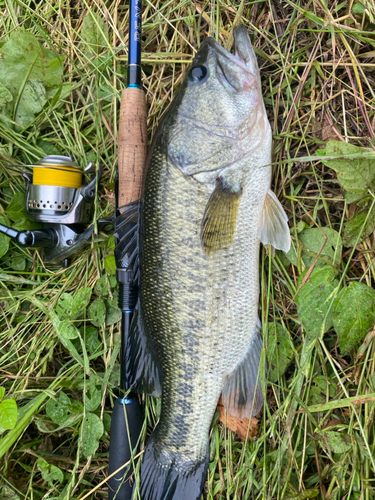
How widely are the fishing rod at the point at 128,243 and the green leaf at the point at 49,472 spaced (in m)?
0.33

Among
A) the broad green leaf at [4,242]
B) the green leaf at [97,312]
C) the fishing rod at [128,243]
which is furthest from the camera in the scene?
the broad green leaf at [4,242]

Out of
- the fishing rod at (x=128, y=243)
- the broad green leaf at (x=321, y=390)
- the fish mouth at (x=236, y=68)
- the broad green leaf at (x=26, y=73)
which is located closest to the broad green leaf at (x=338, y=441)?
the broad green leaf at (x=321, y=390)

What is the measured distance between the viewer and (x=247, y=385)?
1.67 metres

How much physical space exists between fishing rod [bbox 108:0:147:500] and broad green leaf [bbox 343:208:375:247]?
1.01 metres

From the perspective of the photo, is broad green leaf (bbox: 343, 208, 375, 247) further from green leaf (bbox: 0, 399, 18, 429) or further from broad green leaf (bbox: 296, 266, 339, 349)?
green leaf (bbox: 0, 399, 18, 429)

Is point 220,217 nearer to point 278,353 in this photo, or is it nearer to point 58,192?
point 278,353

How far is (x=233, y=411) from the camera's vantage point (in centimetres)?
169

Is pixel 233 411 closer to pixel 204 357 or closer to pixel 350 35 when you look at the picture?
pixel 204 357

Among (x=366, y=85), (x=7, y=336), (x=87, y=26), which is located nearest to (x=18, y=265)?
(x=7, y=336)

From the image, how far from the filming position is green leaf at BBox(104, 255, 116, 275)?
1.86 metres

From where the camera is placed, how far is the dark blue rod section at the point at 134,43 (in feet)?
5.82

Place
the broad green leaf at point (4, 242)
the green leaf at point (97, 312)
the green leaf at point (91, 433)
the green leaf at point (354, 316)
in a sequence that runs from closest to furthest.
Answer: the green leaf at point (354, 316)
the green leaf at point (91, 433)
the green leaf at point (97, 312)
the broad green leaf at point (4, 242)

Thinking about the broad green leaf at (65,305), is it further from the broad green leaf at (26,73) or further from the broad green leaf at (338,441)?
the broad green leaf at (338,441)

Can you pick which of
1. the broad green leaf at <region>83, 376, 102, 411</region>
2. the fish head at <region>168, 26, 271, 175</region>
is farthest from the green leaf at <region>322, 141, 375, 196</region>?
the broad green leaf at <region>83, 376, 102, 411</region>
